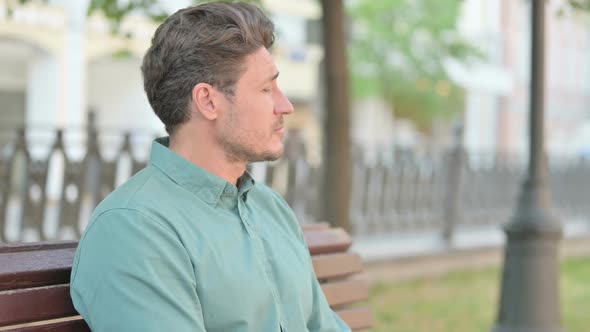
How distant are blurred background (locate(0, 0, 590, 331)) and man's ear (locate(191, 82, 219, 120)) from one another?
3.56 meters

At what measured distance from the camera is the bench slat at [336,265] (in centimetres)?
291

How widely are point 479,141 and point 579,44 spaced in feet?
31.0

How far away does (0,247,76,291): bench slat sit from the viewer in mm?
1986

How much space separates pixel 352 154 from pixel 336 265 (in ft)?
17.3

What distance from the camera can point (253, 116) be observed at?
2123 millimetres

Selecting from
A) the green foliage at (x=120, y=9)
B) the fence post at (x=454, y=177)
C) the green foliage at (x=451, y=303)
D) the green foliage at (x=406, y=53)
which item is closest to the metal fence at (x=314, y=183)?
the fence post at (x=454, y=177)

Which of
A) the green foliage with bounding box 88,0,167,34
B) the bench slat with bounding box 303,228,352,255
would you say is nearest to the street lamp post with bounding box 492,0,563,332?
the green foliage with bounding box 88,0,167,34

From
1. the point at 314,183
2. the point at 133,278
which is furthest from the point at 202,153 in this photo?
the point at 314,183

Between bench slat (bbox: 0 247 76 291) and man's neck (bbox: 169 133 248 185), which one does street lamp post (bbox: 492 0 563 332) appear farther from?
bench slat (bbox: 0 247 76 291)

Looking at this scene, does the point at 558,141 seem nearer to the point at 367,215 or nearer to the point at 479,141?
the point at 479,141

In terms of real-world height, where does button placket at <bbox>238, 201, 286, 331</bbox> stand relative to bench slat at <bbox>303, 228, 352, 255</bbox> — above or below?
above

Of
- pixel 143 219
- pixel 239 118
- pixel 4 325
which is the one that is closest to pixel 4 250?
pixel 4 325

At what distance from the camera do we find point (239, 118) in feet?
A: 6.92

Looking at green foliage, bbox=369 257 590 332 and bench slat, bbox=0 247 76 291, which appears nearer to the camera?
bench slat, bbox=0 247 76 291
